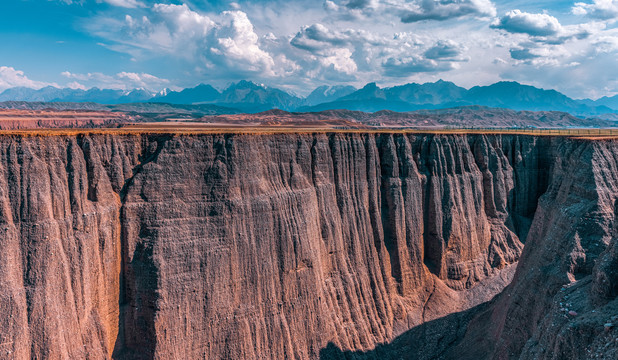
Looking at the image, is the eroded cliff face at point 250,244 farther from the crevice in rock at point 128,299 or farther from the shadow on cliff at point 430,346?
the shadow on cliff at point 430,346

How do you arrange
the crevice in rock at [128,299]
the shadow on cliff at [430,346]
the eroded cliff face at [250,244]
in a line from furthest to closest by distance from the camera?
the shadow on cliff at [430,346] < the crevice in rock at [128,299] < the eroded cliff face at [250,244]

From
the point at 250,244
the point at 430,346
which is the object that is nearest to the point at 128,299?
the point at 250,244

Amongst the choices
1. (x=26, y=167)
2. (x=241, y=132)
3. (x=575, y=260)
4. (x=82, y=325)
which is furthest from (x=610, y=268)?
(x=26, y=167)

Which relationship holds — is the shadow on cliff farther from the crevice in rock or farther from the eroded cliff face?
the crevice in rock

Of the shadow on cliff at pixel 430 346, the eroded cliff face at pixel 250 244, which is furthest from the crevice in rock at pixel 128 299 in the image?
the shadow on cliff at pixel 430 346

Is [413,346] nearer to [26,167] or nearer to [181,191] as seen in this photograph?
[181,191]

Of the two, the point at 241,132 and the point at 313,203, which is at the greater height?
the point at 241,132

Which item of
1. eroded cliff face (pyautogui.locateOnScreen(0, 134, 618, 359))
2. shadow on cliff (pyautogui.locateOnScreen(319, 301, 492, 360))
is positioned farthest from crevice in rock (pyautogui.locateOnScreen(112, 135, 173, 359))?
shadow on cliff (pyautogui.locateOnScreen(319, 301, 492, 360))
